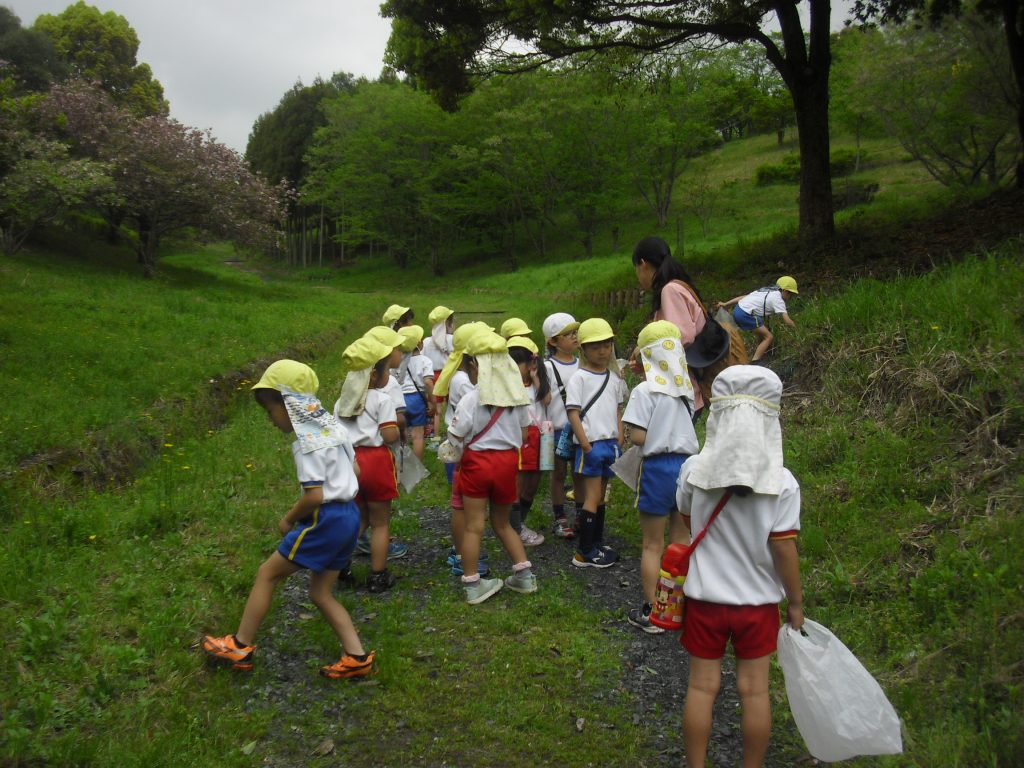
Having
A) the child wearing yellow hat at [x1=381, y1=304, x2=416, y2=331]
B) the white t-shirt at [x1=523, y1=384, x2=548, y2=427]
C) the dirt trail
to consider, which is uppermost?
the child wearing yellow hat at [x1=381, y1=304, x2=416, y2=331]

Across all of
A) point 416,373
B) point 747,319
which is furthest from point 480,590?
point 747,319

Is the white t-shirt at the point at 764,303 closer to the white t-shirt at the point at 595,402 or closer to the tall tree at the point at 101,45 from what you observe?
the white t-shirt at the point at 595,402

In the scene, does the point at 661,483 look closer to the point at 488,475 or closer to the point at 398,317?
the point at 488,475

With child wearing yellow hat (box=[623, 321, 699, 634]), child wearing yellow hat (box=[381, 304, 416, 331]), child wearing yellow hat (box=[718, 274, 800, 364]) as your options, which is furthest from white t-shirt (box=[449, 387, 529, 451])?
child wearing yellow hat (box=[718, 274, 800, 364])

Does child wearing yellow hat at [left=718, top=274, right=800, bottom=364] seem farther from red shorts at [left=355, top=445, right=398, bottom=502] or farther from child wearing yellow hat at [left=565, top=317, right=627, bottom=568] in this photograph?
red shorts at [left=355, top=445, right=398, bottom=502]

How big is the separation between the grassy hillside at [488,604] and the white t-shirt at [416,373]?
43.4 inches

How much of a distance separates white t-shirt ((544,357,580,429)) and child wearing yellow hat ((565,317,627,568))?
632 millimetres

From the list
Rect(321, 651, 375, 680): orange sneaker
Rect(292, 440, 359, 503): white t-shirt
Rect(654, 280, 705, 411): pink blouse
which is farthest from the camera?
Rect(654, 280, 705, 411): pink blouse

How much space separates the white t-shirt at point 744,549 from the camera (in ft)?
9.53

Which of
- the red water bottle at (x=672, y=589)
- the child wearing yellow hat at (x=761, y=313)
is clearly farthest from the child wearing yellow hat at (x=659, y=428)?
the child wearing yellow hat at (x=761, y=313)

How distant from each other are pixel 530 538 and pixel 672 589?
10.9 ft

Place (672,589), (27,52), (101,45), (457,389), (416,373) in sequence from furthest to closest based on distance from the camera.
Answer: (101,45) → (27,52) → (416,373) → (457,389) → (672,589)

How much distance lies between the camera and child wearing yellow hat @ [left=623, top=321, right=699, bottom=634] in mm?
4422

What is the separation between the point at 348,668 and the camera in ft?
13.4
